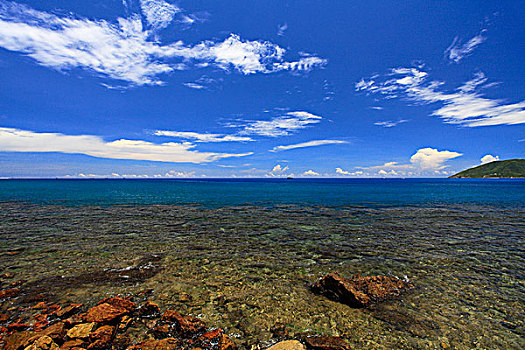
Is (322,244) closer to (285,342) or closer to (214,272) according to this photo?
(214,272)

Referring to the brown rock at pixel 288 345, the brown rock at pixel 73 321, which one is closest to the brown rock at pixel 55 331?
the brown rock at pixel 73 321

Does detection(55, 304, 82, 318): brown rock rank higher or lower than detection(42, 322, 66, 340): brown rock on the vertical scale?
lower

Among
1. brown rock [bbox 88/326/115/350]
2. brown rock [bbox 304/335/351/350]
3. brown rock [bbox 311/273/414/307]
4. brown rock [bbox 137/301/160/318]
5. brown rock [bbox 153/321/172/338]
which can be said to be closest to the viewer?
brown rock [bbox 88/326/115/350]

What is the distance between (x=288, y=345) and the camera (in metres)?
8.06

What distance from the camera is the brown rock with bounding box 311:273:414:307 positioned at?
10883 mm

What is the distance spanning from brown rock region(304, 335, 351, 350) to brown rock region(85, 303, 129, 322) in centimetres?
721

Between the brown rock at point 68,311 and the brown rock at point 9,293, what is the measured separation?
3.50 metres

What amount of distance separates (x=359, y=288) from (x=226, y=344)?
714cm

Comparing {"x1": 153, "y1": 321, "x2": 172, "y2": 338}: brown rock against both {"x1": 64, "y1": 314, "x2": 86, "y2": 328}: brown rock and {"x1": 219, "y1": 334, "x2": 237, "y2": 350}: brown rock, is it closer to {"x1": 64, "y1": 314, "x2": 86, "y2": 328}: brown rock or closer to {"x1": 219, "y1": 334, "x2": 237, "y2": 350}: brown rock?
{"x1": 219, "y1": 334, "x2": 237, "y2": 350}: brown rock

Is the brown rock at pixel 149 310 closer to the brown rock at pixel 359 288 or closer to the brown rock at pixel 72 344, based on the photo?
the brown rock at pixel 72 344

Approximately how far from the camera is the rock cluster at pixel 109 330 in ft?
25.7

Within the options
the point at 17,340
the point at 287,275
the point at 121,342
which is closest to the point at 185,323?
the point at 121,342

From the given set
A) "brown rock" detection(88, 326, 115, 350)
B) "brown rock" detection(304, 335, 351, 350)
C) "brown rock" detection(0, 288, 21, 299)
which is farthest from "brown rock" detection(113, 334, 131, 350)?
"brown rock" detection(0, 288, 21, 299)

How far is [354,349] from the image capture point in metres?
8.16
